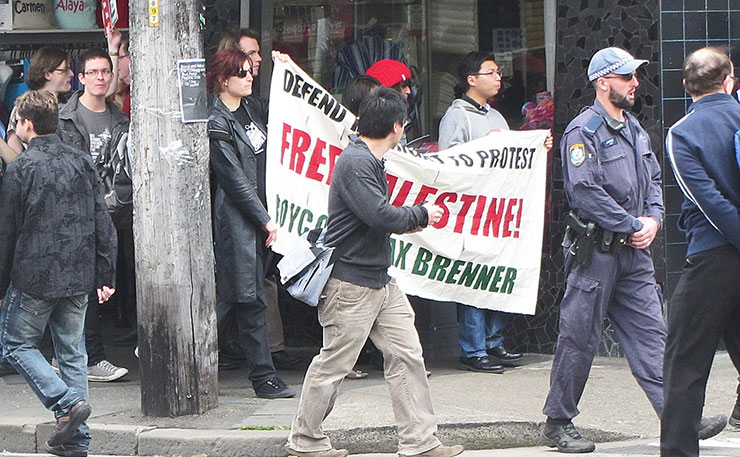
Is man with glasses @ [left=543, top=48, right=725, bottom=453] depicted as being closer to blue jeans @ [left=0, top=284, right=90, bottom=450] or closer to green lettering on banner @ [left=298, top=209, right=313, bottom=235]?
green lettering on banner @ [left=298, top=209, right=313, bottom=235]

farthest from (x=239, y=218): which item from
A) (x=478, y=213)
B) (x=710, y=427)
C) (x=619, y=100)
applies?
(x=710, y=427)

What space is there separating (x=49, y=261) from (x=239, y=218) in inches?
55.6

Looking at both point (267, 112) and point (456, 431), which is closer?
point (456, 431)

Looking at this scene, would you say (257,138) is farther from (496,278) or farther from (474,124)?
(496,278)

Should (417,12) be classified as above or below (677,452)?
above

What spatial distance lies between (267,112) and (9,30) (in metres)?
3.01

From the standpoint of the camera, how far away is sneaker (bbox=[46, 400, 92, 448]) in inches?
241

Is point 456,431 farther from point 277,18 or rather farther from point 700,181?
point 277,18

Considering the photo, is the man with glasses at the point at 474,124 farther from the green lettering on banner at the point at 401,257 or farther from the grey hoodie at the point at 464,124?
the green lettering on banner at the point at 401,257

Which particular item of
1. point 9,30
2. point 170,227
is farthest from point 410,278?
point 9,30

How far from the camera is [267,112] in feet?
26.2

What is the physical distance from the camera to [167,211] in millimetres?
6801

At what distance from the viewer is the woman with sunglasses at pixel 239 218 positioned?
23.9ft

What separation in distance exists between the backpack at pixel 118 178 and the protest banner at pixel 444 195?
983 millimetres
